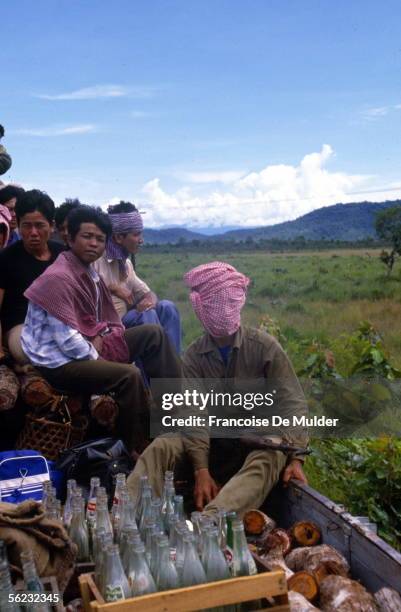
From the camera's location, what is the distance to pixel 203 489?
3.76 meters

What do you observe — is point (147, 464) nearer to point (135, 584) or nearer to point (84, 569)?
point (84, 569)

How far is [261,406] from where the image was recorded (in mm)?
3949

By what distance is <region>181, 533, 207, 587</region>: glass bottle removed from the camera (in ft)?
7.95

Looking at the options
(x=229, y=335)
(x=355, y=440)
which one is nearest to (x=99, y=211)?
(x=229, y=335)

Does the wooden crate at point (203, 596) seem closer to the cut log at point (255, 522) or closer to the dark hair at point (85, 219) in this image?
the cut log at point (255, 522)

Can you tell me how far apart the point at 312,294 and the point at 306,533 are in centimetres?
1551

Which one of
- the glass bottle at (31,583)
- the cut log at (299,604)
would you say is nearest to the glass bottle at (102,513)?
the glass bottle at (31,583)

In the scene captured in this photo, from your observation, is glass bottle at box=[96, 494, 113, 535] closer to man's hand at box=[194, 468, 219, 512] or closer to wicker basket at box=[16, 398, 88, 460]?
man's hand at box=[194, 468, 219, 512]

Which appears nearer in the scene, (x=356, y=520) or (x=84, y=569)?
Answer: (x=84, y=569)

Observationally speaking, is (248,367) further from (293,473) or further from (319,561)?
(319,561)

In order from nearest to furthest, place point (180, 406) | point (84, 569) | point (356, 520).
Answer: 1. point (84, 569)
2. point (356, 520)
3. point (180, 406)

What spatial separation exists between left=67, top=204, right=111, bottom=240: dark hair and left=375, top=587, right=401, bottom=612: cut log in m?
2.91

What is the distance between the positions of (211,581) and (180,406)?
1.77 meters

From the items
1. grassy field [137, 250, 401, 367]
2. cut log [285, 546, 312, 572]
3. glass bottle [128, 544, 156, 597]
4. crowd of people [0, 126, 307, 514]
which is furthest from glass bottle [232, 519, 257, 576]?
grassy field [137, 250, 401, 367]
